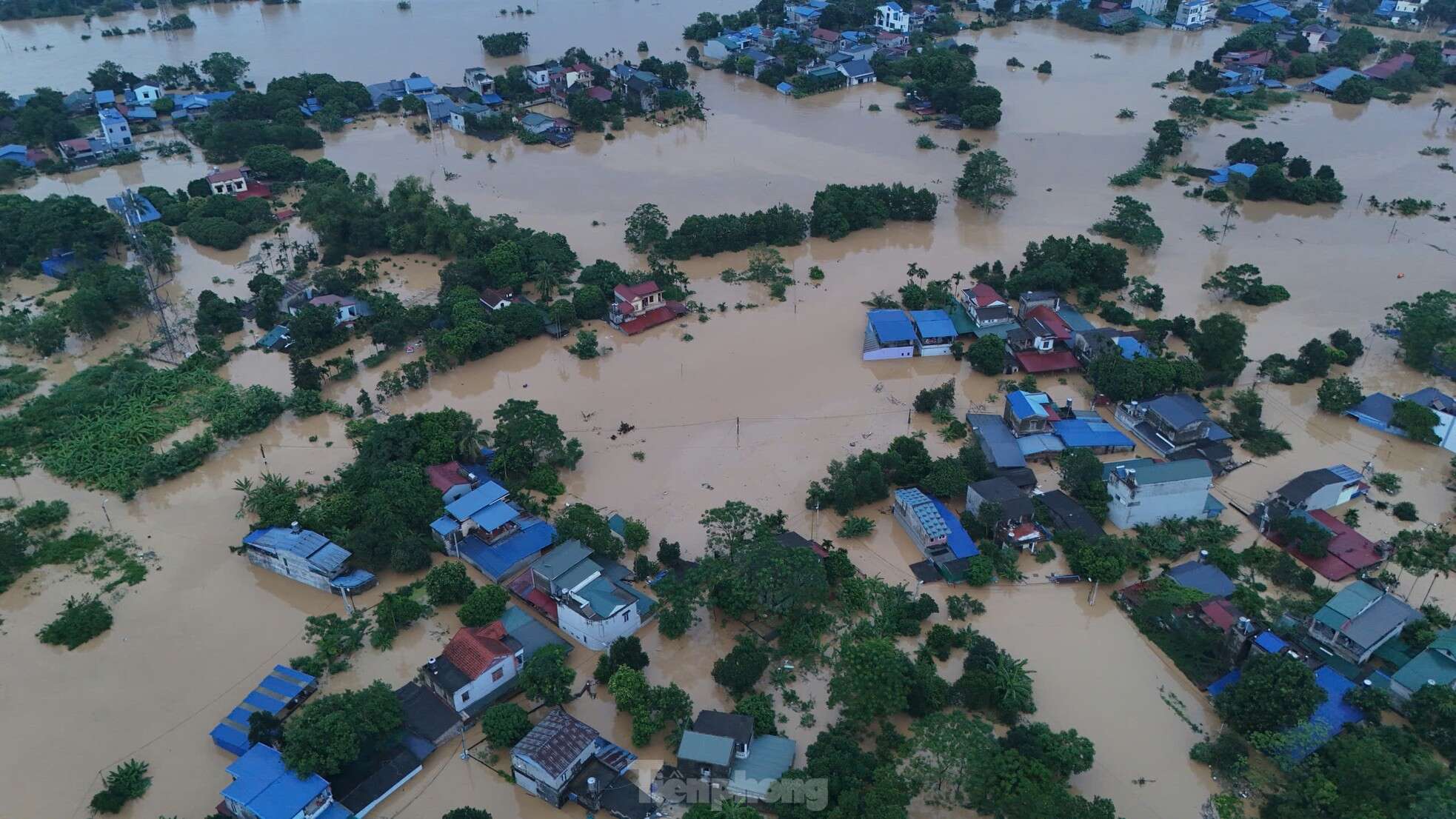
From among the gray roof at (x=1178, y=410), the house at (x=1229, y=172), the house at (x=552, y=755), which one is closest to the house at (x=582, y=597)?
the house at (x=552, y=755)

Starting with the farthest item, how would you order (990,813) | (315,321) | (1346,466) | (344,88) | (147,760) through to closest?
1. (344,88)
2. (315,321)
3. (1346,466)
4. (147,760)
5. (990,813)

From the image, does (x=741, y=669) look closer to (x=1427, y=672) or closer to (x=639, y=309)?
(x=1427, y=672)

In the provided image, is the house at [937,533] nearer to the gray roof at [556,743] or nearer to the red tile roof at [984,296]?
the gray roof at [556,743]

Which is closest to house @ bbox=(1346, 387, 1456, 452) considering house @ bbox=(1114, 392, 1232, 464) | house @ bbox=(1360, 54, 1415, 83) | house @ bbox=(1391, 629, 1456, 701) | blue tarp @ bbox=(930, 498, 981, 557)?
house @ bbox=(1114, 392, 1232, 464)

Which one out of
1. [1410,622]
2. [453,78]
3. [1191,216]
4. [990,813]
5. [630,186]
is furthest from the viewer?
[453,78]

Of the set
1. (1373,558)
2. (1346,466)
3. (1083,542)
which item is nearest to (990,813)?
(1083,542)

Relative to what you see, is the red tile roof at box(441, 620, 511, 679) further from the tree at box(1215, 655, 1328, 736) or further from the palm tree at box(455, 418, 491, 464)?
the tree at box(1215, 655, 1328, 736)

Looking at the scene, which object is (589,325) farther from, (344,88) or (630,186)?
(344,88)
